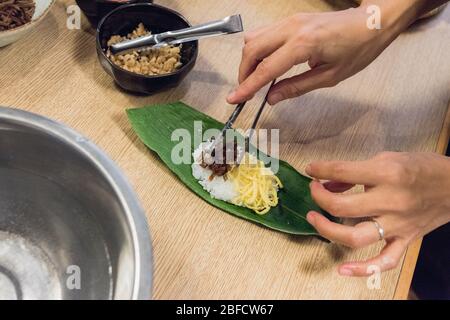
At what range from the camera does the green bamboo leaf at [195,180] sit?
1.11 m

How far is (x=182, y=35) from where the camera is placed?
1.26 m

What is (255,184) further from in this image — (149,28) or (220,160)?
(149,28)

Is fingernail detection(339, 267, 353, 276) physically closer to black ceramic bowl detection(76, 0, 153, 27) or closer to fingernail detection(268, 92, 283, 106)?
fingernail detection(268, 92, 283, 106)

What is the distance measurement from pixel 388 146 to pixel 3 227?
100 cm

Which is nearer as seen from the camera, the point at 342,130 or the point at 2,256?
the point at 2,256

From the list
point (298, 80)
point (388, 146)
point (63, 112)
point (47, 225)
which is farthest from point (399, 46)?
point (47, 225)

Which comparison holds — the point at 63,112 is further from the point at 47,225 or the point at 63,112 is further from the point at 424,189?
the point at 424,189


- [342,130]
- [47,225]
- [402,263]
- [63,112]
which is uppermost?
[63,112]

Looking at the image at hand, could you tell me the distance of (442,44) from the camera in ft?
5.18

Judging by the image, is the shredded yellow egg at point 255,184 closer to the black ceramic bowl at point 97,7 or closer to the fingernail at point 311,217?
the fingernail at point 311,217

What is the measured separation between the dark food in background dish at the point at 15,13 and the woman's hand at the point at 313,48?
Answer: 59 cm

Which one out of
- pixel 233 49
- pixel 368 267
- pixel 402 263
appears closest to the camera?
pixel 368 267

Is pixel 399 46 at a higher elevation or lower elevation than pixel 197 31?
lower

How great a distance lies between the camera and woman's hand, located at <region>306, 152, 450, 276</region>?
1.00 meters
